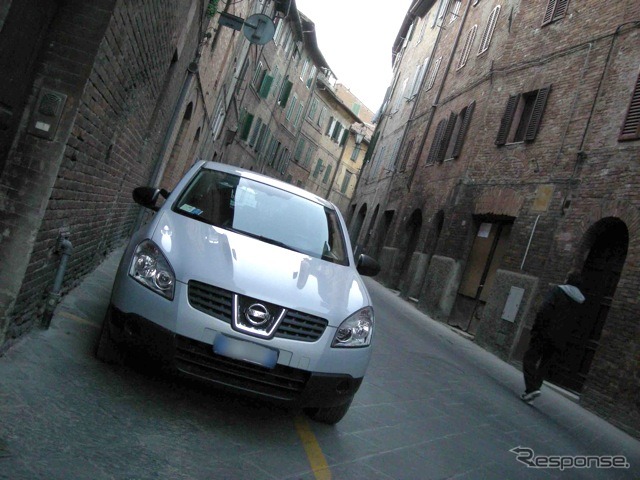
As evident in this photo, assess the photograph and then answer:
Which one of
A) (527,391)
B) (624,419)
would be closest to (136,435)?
(527,391)

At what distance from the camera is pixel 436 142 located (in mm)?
21641

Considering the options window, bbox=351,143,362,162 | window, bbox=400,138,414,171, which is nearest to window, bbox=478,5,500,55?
window, bbox=400,138,414,171

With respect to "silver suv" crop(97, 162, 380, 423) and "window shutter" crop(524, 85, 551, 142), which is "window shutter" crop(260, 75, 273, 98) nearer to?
"window shutter" crop(524, 85, 551, 142)

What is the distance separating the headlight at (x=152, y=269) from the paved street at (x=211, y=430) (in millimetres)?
684

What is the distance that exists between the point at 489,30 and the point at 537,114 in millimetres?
5838

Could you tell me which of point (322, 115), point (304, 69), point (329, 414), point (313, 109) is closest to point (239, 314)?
point (329, 414)

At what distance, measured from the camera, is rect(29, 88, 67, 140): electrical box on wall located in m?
3.90

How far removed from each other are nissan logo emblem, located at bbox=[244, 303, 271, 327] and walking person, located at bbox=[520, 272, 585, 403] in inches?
231

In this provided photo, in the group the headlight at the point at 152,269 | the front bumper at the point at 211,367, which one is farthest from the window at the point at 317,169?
the front bumper at the point at 211,367

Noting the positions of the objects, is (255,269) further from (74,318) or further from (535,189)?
Result: (535,189)

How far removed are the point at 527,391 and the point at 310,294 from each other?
18.5 feet

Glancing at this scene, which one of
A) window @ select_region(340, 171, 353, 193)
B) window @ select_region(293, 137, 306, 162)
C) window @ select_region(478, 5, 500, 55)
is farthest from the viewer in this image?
→ window @ select_region(340, 171, 353, 193)

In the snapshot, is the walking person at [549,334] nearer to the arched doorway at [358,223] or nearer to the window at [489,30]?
the window at [489,30]

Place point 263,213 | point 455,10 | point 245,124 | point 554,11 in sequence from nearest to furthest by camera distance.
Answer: point 263,213, point 554,11, point 455,10, point 245,124
